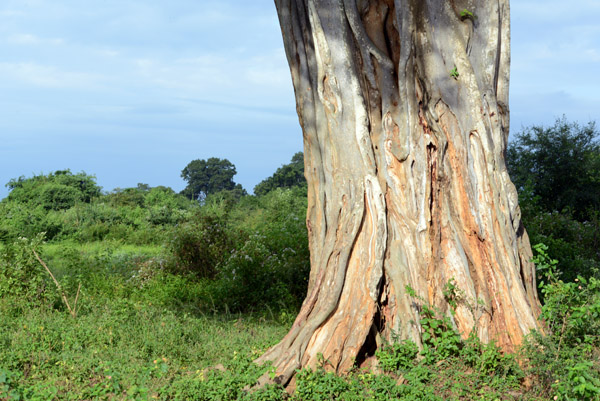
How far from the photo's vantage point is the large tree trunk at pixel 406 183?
5.44m

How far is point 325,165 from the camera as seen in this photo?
5.89 m

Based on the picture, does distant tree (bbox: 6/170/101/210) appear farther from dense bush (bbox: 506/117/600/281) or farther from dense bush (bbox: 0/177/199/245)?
dense bush (bbox: 506/117/600/281)

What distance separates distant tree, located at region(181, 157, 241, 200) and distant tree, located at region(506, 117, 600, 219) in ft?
79.8

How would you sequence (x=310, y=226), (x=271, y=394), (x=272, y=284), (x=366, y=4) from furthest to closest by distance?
(x=272, y=284), (x=310, y=226), (x=366, y=4), (x=271, y=394)

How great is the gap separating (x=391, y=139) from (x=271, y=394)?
2733 mm

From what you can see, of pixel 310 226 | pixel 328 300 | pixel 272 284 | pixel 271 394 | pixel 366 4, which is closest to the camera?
pixel 271 394

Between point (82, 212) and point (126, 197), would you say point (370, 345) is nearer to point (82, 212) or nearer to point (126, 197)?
point (82, 212)

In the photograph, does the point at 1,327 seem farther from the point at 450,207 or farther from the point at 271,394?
the point at 450,207

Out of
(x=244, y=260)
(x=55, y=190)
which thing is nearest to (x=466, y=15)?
(x=244, y=260)

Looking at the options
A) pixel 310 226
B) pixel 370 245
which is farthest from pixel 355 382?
pixel 310 226

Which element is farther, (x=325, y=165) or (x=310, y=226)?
(x=310, y=226)

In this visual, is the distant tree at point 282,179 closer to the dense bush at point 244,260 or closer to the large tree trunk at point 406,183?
the dense bush at point 244,260

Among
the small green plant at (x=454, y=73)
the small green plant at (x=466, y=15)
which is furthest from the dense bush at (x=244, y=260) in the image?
the small green plant at (x=466, y=15)

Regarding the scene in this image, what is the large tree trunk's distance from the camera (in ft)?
17.9
